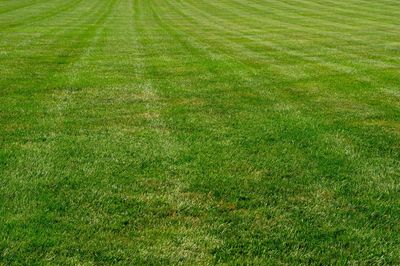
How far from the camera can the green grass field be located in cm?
546

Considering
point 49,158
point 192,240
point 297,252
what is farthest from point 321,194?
point 49,158

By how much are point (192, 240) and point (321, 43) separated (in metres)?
20.3

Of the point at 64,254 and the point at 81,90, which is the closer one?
the point at 64,254

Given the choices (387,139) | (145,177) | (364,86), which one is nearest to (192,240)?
(145,177)

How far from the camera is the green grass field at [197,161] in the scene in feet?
17.9

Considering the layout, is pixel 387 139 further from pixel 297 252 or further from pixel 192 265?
pixel 192 265

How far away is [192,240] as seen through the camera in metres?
5.51

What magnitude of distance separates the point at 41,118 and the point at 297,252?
6520 mm

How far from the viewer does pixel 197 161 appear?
7.84 meters

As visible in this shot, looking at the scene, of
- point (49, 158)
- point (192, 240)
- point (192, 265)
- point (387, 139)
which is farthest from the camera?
point (387, 139)

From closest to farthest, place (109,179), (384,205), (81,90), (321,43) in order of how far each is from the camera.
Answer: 1. (384,205)
2. (109,179)
3. (81,90)
4. (321,43)

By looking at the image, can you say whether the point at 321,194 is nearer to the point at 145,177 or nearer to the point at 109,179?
the point at 145,177

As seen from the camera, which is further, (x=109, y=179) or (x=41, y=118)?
(x=41, y=118)

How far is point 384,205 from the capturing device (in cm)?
659
